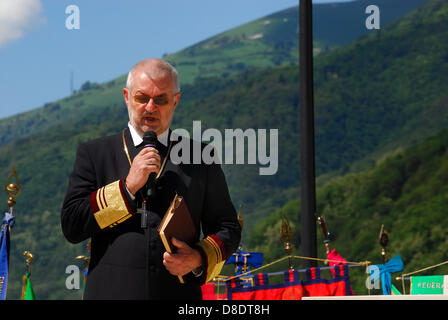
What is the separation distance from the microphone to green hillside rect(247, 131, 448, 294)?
4043 cm

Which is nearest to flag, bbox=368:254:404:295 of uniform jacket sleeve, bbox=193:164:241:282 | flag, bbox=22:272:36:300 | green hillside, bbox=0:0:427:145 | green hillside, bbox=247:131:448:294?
flag, bbox=22:272:36:300

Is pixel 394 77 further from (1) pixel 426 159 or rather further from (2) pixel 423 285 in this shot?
(2) pixel 423 285

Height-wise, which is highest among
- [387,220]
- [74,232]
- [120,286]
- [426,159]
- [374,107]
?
[374,107]

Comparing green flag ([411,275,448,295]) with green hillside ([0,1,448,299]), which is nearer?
green flag ([411,275,448,295])

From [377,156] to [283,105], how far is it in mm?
17561

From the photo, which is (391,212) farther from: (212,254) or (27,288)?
(212,254)

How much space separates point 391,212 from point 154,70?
54.0m

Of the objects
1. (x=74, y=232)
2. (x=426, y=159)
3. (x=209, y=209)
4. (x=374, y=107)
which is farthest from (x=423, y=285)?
(x=374, y=107)

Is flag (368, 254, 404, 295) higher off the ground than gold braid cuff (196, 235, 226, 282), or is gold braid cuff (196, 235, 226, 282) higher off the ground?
flag (368, 254, 404, 295)

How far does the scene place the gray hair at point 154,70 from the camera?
311 cm

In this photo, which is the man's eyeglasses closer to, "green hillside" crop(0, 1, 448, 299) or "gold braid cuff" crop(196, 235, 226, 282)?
"gold braid cuff" crop(196, 235, 226, 282)

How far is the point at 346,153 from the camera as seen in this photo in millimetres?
76562

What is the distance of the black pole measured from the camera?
5.92 metres

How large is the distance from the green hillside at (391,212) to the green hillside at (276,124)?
9578 millimetres
